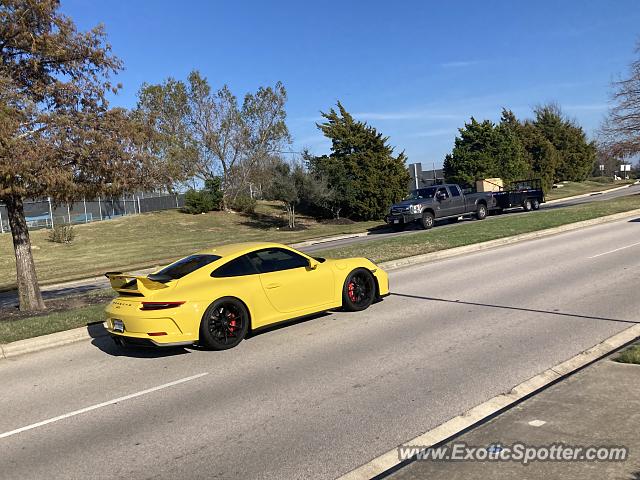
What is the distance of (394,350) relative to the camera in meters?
6.83

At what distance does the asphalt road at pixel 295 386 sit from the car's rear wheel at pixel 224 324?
19 centimetres

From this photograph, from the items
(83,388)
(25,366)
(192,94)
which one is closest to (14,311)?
(25,366)

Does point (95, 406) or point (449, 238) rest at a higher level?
point (449, 238)

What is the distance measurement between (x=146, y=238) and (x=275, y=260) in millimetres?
30003

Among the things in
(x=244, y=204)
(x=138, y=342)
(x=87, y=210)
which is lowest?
(x=138, y=342)

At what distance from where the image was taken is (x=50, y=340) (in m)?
8.66

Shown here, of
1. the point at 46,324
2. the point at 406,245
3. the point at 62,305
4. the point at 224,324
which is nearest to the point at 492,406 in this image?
the point at 224,324

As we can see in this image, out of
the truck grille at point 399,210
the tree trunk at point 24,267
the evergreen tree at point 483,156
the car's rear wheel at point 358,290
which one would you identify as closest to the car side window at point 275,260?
the car's rear wheel at point 358,290

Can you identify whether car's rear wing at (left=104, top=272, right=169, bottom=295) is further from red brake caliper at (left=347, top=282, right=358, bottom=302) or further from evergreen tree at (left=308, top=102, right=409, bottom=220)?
evergreen tree at (left=308, top=102, right=409, bottom=220)

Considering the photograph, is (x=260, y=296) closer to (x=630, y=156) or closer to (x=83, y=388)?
(x=83, y=388)

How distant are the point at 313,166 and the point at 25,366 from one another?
32366 mm

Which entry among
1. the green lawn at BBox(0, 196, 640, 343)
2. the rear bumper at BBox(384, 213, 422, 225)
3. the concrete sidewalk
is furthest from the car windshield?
the concrete sidewalk

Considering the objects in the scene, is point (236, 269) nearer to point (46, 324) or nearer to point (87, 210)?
point (46, 324)

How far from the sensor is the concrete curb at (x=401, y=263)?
8367 mm
